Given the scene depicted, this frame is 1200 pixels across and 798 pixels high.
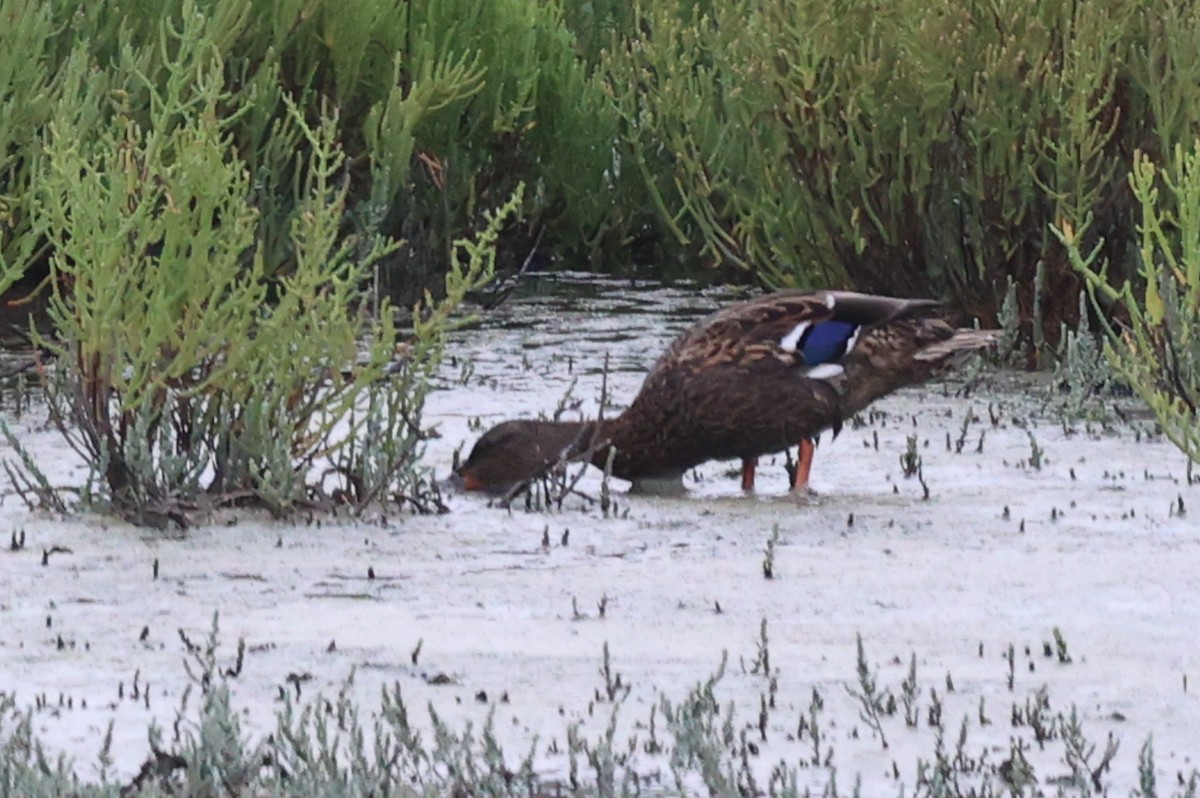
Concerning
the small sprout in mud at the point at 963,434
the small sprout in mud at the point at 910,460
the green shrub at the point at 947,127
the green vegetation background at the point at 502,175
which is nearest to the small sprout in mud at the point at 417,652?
the green vegetation background at the point at 502,175

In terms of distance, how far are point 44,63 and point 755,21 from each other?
280cm

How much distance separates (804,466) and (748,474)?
188 mm

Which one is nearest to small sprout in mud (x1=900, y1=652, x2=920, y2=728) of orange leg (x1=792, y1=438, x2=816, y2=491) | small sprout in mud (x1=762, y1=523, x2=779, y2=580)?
small sprout in mud (x1=762, y1=523, x2=779, y2=580)

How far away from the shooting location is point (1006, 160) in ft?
31.3

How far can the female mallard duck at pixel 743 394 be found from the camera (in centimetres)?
696

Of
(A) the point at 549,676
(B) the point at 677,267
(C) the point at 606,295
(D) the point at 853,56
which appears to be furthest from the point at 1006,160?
(A) the point at 549,676

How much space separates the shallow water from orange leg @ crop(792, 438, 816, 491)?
0.39 ft

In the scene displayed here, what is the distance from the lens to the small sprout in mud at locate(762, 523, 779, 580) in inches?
224

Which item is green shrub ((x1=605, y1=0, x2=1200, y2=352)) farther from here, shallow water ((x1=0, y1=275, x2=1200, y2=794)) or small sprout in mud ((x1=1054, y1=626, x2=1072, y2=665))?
small sprout in mud ((x1=1054, y1=626, x2=1072, y2=665))

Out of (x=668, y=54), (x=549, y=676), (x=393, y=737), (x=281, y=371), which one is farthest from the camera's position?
(x=668, y=54)

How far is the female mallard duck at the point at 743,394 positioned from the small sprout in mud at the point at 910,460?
19 centimetres

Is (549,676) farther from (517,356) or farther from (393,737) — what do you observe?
(517,356)

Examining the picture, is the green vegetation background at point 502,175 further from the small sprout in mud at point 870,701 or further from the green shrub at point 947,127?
the small sprout in mud at point 870,701

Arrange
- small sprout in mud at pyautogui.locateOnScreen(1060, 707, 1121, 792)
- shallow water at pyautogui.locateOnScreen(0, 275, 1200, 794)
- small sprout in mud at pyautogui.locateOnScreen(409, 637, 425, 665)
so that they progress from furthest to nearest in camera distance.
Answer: small sprout in mud at pyautogui.locateOnScreen(409, 637, 425, 665) < shallow water at pyautogui.locateOnScreen(0, 275, 1200, 794) < small sprout in mud at pyautogui.locateOnScreen(1060, 707, 1121, 792)
